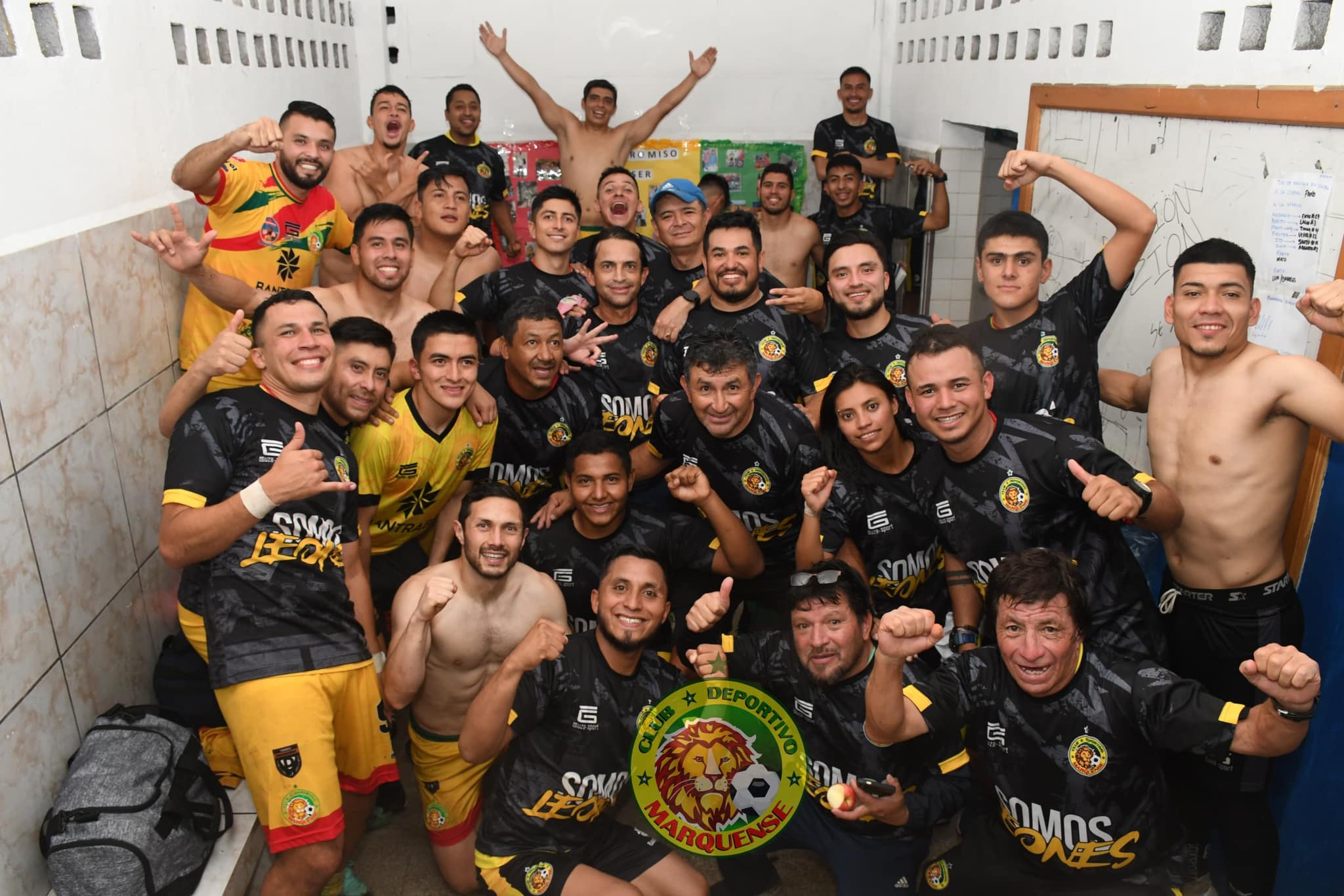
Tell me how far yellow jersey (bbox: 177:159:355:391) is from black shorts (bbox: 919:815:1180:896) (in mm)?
2827

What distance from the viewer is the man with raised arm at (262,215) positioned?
364cm

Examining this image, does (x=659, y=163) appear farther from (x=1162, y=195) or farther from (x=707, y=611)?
(x=707, y=611)

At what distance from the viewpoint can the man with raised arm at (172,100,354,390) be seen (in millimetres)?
3636

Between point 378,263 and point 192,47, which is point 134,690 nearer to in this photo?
point 378,263

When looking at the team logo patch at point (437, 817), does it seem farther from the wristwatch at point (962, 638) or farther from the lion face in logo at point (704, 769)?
the wristwatch at point (962, 638)

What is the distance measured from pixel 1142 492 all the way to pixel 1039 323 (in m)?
0.88

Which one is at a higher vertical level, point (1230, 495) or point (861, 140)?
point (861, 140)

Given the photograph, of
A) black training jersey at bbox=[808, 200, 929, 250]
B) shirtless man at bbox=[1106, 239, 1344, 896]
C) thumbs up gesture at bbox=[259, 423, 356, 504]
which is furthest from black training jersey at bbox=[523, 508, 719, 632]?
black training jersey at bbox=[808, 200, 929, 250]

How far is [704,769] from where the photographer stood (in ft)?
9.87

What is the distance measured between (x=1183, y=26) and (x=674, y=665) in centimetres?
280

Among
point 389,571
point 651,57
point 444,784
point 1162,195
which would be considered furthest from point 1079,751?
point 651,57

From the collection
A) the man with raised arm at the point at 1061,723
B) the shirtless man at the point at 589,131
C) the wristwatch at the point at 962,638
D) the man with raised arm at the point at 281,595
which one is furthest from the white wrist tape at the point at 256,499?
the shirtless man at the point at 589,131

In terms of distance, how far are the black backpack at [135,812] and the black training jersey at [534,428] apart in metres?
1.43

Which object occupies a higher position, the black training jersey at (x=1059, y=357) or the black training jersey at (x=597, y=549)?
Answer: the black training jersey at (x=1059, y=357)
